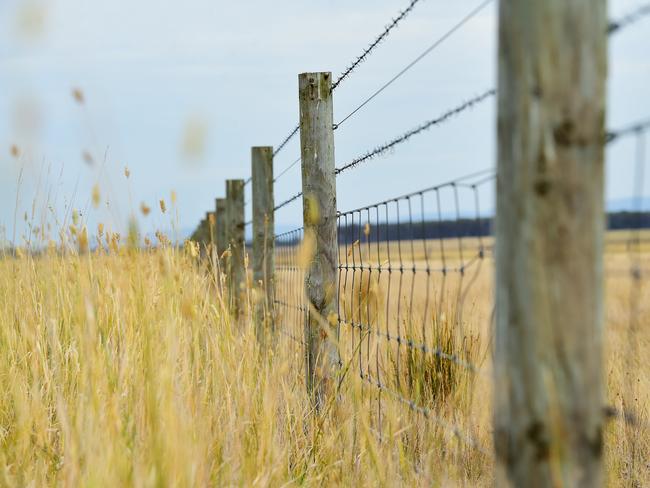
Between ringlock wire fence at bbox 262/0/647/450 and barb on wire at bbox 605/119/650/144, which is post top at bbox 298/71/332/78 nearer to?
ringlock wire fence at bbox 262/0/647/450

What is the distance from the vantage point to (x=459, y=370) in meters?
3.79

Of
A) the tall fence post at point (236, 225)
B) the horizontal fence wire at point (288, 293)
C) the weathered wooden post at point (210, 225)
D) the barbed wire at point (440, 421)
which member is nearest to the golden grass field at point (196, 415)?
the barbed wire at point (440, 421)

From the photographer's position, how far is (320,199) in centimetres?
332

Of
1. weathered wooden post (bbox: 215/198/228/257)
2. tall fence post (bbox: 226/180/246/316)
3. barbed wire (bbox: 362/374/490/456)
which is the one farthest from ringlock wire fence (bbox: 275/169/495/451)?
weathered wooden post (bbox: 215/198/228/257)

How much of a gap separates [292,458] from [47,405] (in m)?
1.02

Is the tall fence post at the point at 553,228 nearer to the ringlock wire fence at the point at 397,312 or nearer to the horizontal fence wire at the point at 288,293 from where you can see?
the ringlock wire fence at the point at 397,312

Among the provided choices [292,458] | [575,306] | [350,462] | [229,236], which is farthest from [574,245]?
[229,236]

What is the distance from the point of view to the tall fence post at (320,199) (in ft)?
10.9

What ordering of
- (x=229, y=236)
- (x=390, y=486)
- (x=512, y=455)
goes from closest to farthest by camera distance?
(x=512, y=455), (x=390, y=486), (x=229, y=236)

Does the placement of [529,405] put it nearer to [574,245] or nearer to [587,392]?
[587,392]

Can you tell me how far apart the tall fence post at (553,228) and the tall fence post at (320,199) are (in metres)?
1.93

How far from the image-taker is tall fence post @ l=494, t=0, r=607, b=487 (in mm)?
1320

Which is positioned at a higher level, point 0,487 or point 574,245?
point 574,245

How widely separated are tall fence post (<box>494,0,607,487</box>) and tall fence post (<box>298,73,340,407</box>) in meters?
1.93
